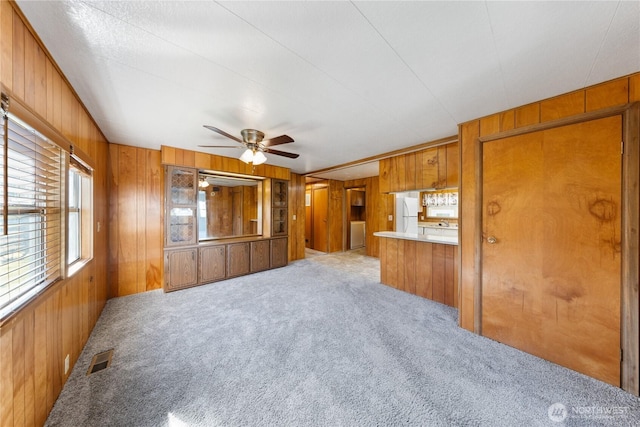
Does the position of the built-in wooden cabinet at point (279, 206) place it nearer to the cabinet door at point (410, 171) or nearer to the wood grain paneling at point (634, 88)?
the cabinet door at point (410, 171)

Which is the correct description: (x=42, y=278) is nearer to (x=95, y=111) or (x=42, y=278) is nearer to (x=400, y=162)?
(x=95, y=111)

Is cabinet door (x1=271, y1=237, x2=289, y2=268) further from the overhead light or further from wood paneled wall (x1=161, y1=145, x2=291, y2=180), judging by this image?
the overhead light

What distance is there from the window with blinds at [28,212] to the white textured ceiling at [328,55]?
655mm

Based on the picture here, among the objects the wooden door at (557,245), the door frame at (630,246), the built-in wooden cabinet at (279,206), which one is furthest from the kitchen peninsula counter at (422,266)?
the built-in wooden cabinet at (279,206)

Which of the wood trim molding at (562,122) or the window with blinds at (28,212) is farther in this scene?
the wood trim molding at (562,122)

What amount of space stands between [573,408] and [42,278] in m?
3.60

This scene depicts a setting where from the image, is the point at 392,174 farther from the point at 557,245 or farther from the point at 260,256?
the point at 260,256

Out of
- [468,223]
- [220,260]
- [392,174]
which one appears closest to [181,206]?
[220,260]

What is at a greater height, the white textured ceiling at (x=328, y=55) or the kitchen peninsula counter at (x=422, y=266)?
the white textured ceiling at (x=328, y=55)

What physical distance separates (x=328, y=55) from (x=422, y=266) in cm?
308

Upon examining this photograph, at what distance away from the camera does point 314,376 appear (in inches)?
65.4

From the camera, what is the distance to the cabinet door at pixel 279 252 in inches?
186

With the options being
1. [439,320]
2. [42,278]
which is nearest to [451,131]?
[439,320]

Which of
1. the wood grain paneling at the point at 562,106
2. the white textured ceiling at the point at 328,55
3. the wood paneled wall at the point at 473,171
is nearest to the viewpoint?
Answer: the white textured ceiling at the point at 328,55
